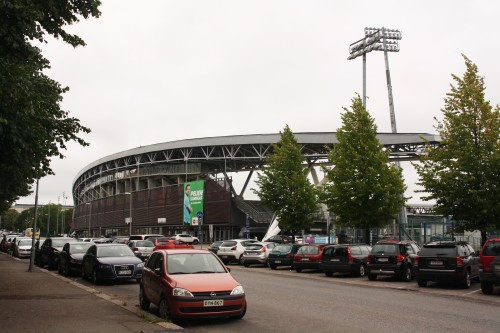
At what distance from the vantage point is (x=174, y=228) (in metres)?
A: 76.6

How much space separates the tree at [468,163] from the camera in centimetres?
2069

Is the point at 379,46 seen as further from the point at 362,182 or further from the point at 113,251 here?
the point at 113,251

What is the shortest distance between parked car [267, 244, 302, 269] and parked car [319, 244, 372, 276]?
419 centimetres

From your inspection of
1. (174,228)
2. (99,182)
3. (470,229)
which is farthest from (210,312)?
(99,182)

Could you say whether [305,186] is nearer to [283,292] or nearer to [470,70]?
[470,70]

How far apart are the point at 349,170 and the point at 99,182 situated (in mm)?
84387

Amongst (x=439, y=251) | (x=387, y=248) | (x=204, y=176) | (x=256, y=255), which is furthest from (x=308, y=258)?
(x=204, y=176)

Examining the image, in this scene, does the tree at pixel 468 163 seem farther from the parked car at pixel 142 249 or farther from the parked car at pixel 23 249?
the parked car at pixel 23 249

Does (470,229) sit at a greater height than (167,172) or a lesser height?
lesser

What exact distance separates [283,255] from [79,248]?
1064 cm

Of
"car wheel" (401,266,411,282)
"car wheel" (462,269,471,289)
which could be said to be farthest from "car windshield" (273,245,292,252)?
"car wheel" (462,269,471,289)

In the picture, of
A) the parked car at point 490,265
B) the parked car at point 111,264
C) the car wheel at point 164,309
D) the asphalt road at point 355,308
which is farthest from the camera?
the parked car at point 111,264

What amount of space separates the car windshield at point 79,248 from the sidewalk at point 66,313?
21.3 ft

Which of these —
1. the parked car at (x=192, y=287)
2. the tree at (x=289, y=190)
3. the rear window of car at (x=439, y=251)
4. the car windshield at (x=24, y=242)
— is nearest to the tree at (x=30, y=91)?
the parked car at (x=192, y=287)
